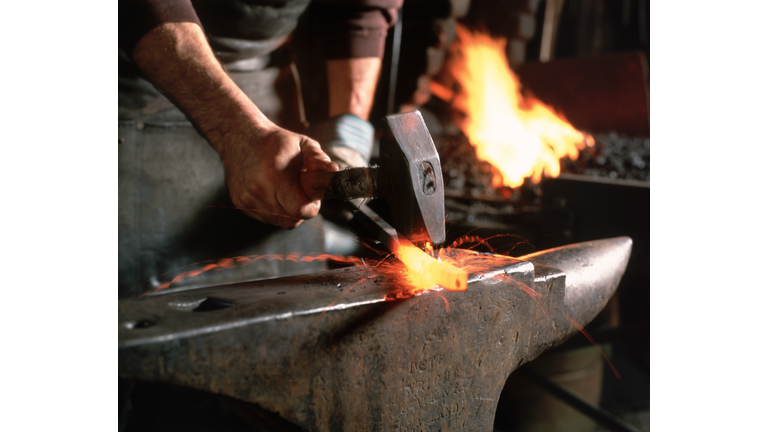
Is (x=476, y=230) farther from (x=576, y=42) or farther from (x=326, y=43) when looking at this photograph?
(x=576, y=42)

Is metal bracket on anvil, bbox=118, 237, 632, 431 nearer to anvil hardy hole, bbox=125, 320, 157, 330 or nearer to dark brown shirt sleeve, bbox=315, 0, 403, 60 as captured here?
anvil hardy hole, bbox=125, 320, 157, 330

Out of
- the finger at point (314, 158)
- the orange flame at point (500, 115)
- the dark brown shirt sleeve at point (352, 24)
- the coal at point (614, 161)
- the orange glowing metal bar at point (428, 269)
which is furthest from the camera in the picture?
the orange flame at point (500, 115)

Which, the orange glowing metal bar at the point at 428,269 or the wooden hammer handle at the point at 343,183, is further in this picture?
the wooden hammer handle at the point at 343,183

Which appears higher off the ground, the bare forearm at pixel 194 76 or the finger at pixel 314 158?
the bare forearm at pixel 194 76

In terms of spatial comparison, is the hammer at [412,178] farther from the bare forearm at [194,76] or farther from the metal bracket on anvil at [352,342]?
the bare forearm at [194,76]

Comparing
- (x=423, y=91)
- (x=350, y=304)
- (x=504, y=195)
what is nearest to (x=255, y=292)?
(x=350, y=304)

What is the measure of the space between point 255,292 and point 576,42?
12.5 ft

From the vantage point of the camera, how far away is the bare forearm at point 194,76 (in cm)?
107

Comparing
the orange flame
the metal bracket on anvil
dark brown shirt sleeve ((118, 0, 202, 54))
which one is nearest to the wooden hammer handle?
the metal bracket on anvil

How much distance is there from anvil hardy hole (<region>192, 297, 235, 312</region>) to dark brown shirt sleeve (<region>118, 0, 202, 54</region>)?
72 centimetres

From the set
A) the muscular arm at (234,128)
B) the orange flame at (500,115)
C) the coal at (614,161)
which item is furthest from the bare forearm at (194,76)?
the coal at (614,161)

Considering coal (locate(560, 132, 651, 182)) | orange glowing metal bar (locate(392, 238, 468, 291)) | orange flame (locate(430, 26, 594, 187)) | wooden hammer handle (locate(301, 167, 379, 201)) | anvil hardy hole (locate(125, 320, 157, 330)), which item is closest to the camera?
anvil hardy hole (locate(125, 320, 157, 330))

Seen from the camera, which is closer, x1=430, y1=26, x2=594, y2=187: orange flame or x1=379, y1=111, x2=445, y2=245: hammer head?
x1=379, y1=111, x2=445, y2=245: hammer head

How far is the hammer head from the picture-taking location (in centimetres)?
71
